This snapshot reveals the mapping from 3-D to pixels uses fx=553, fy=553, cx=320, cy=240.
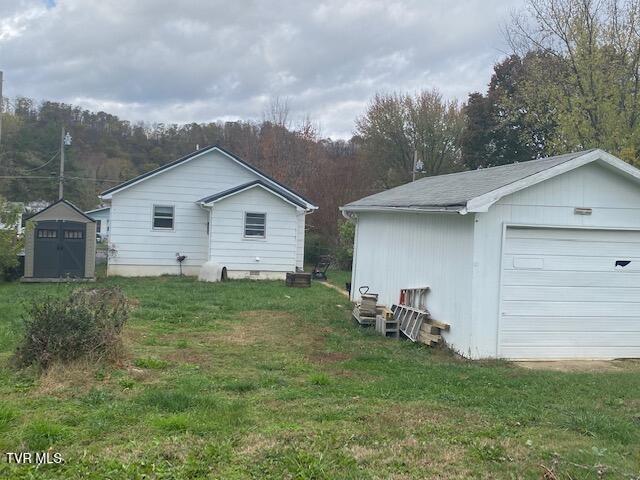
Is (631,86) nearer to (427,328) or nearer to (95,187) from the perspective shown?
(427,328)

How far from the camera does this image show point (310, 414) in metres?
5.29

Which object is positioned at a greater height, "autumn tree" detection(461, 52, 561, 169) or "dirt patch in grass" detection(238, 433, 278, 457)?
"autumn tree" detection(461, 52, 561, 169)

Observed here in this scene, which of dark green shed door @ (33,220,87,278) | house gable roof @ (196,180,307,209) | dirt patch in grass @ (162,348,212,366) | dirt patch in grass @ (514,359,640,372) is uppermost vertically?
house gable roof @ (196,180,307,209)

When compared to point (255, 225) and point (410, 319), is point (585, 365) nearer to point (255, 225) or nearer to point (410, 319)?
point (410, 319)

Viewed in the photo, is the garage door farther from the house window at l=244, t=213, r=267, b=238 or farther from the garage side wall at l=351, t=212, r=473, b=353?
the house window at l=244, t=213, r=267, b=238

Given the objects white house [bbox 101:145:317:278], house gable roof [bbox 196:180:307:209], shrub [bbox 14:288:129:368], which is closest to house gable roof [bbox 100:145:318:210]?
white house [bbox 101:145:317:278]

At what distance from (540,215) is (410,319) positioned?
2877mm

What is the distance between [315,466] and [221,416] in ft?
4.47

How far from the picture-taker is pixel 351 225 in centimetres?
2419

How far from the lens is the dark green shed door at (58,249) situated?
677 inches

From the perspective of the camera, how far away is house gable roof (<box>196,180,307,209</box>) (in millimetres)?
18547

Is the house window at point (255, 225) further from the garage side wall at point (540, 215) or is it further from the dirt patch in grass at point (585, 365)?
the dirt patch in grass at point (585, 365)

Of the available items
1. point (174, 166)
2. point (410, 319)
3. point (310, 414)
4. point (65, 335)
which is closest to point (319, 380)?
point (310, 414)

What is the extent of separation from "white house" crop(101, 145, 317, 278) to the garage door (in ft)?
37.7
